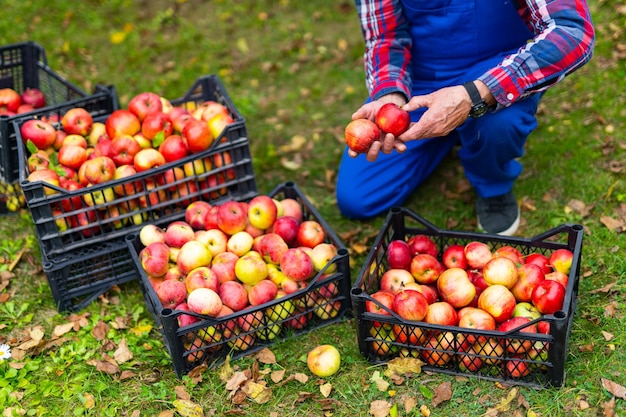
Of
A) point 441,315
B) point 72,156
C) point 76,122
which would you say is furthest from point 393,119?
point 76,122

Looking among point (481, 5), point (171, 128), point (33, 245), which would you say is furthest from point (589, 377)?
point (33, 245)

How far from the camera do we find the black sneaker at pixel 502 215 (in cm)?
410

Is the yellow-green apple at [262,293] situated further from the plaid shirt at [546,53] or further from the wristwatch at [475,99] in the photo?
the plaid shirt at [546,53]

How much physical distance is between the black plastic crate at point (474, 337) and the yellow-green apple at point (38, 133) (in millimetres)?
2038

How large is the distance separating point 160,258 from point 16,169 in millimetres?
1351

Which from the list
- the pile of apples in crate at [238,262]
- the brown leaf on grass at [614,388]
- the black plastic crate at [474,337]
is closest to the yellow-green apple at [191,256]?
the pile of apples in crate at [238,262]

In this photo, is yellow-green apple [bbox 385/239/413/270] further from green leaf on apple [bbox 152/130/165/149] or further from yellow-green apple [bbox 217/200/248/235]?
green leaf on apple [bbox 152/130/165/149]

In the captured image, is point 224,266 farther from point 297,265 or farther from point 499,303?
point 499,303

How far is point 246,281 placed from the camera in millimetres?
3412

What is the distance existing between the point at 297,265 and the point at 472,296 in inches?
34.2

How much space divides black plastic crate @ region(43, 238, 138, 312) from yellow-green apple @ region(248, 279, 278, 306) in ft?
2.81

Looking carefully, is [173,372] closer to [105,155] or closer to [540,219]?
[105,155]

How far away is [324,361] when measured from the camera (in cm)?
325

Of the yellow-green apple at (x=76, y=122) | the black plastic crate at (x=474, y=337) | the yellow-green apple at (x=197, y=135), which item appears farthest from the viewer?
the yellow-green apple at (x=76, y=122)
